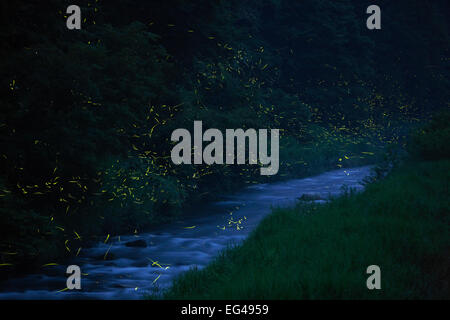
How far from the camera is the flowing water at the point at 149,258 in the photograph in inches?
389

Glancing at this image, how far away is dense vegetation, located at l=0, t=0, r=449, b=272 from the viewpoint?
35.7ft

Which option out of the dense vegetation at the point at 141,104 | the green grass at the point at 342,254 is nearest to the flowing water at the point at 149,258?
the dense vegetation at the point at 141,104

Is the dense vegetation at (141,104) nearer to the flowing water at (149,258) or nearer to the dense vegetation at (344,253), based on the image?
the flowing water at (149,258)

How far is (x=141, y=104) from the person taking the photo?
605 inches

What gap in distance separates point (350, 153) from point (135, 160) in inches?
926

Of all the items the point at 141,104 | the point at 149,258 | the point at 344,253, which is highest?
the point at 141,104

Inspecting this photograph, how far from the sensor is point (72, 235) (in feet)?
42.1

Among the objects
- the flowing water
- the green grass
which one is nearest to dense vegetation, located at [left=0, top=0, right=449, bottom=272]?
the flowing water

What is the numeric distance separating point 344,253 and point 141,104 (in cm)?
911

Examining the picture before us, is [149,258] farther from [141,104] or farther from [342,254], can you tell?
[342,254]

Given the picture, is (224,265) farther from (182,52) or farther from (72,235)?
(182,52)

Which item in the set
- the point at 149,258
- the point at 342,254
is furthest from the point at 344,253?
the point at 149,258

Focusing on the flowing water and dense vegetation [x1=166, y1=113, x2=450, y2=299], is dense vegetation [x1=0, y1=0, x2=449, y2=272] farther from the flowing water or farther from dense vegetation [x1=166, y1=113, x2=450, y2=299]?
dense vegetation [x1=166, y1=113, x2=450, y2=299]

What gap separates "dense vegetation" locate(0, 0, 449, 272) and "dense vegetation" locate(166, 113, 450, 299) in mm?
4603
